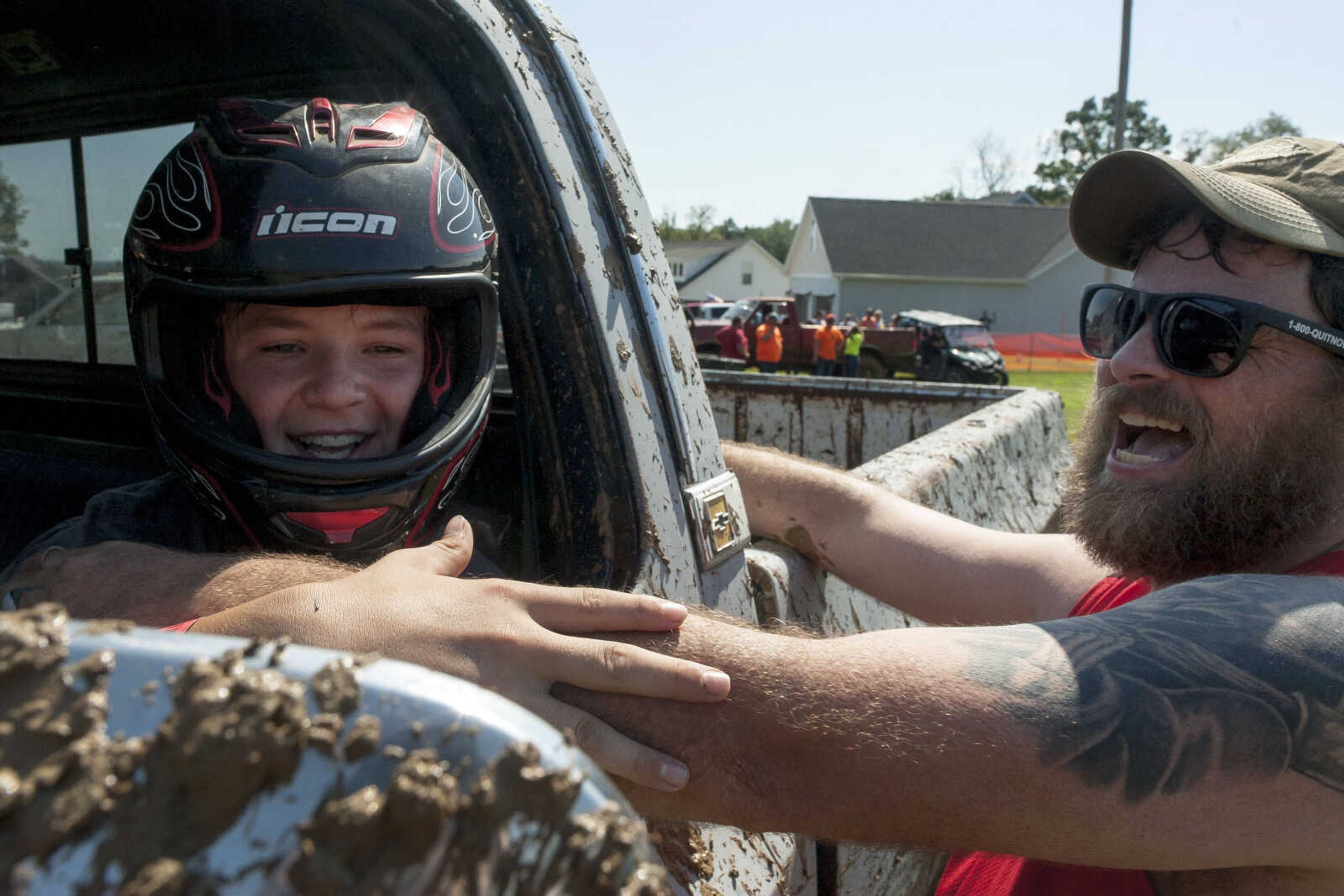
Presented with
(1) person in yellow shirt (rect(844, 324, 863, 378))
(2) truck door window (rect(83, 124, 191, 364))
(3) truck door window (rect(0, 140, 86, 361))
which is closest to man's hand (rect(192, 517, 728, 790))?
(2) truck door window (rect(83, 124, 191, 364))

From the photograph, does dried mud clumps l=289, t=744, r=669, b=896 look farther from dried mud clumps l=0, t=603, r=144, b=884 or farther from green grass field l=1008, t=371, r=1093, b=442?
green grass field l=1008, t=371, r=1093, b=442

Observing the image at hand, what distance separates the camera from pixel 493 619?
1.08m

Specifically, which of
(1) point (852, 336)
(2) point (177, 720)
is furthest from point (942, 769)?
(1) point (852, 336)

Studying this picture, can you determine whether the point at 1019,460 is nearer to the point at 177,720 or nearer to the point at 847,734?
the point at 847,734

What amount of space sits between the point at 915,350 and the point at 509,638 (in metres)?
24.9

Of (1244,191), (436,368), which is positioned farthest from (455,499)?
(1244,191)

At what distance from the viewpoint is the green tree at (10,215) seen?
121 inches

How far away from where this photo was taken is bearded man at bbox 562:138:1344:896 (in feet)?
3.78

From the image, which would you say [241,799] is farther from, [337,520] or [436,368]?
[436,368]

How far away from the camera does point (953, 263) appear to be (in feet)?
158

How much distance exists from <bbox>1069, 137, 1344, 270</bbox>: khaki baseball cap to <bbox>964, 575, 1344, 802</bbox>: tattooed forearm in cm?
83

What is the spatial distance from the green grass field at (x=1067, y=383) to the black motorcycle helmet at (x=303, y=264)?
1280 cm

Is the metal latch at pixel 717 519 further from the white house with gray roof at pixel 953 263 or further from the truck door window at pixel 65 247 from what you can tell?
the white house with gray roof at pixel 953 263

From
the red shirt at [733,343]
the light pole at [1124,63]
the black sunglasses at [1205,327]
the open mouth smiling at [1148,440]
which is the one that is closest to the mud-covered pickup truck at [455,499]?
the open mouth smiling at [1148,440]
